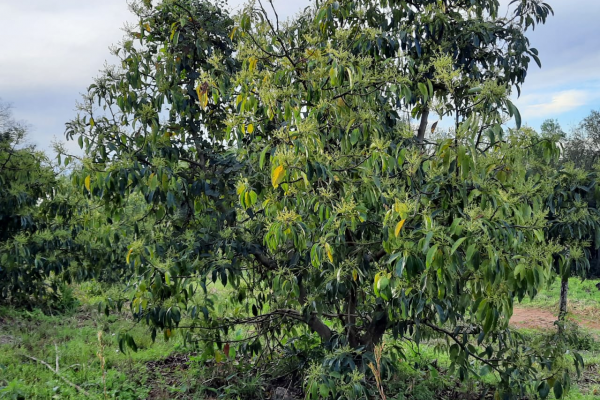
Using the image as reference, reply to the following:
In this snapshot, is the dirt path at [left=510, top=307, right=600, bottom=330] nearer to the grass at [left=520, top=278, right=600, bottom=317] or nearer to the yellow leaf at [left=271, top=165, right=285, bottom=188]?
the grass at [left=520, top=278, right=600, bottom=317]

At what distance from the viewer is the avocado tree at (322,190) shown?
2.54m

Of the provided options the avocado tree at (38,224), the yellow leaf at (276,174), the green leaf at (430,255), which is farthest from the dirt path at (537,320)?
the yellow leaf at (276,174)

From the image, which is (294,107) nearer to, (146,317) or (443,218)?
(443,218)

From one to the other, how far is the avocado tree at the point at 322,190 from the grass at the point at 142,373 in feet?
1.48

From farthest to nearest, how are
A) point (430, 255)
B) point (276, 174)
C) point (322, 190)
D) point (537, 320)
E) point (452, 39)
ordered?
point (537, 320) < point (452, 39) < point (322, 190) < point (276, 174) < point (430, 255)

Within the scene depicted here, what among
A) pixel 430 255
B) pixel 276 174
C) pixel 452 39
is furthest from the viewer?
pixel 452 39

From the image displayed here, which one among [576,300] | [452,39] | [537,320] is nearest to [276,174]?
[452,39]

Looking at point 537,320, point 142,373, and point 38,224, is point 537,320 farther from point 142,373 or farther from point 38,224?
point 38,224

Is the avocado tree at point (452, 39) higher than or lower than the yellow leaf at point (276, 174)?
higher

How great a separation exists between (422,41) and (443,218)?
5.67ft

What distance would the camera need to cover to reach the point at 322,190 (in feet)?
9.15

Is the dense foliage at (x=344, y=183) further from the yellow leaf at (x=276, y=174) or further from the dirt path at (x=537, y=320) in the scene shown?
the dirt path at (x=537, y=320)

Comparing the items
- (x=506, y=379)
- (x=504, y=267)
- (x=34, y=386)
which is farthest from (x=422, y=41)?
(x=34, y=386)

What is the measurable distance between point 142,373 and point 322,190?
2.97 meters
